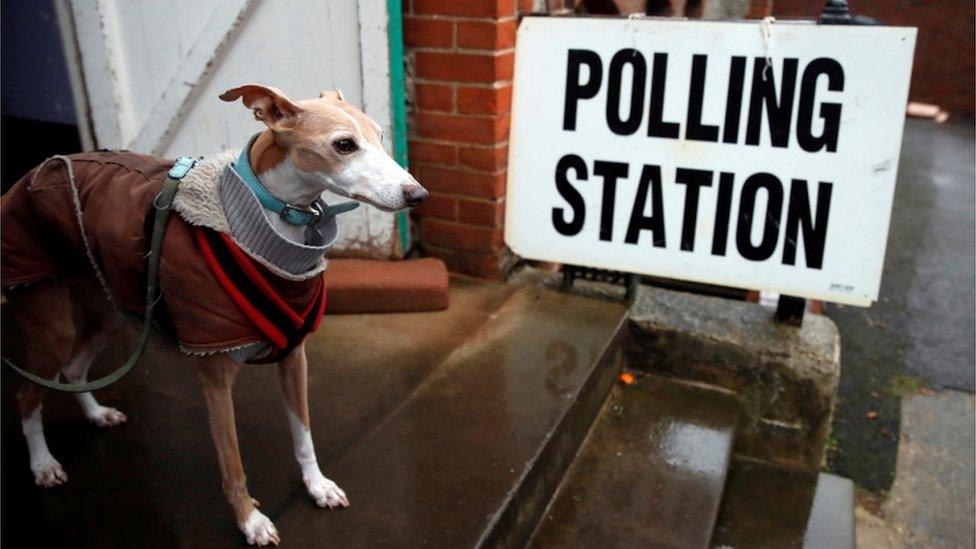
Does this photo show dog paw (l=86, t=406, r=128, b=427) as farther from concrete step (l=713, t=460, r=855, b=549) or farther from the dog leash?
concrete step (l=713, t=460, r=855, b=549)

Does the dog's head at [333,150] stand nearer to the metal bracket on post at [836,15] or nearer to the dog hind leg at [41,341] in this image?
the dog hind leg at [41,341]

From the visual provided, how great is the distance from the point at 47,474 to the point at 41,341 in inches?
16.1

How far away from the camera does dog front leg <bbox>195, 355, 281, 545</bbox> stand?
183 centimetres

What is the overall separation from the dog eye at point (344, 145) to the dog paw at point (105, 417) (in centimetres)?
139

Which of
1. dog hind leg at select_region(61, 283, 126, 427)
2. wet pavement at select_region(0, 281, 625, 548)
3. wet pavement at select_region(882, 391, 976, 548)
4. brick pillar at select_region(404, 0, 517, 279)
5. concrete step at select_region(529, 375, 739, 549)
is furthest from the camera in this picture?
brick pillar at select_region(404, 0, 517, 279)

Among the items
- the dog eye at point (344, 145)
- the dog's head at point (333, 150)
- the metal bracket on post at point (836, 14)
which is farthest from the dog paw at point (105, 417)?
the metal bracket on post at point (836, 14)

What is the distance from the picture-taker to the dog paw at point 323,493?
209 centimetres

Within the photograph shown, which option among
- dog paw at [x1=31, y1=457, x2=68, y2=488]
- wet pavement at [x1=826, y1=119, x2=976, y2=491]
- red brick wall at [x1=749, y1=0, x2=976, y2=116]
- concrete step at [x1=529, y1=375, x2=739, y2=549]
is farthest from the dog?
red brick wall at [x1=749, y1=0, x2=976, y2=116]

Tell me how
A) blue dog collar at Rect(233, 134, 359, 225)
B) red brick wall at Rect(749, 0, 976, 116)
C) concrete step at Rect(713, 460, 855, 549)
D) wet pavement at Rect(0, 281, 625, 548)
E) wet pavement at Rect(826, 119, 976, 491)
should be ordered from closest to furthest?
blue dog collar at Rect(233, 134, 359, 225) < wet pavement at Rect(0, 281, 625, 548) < concrete step at Rect(713, 460, 855, 549) < wet pavement at Rect(826, 119, 976, 491) < red brick wall at Rect(749, 0, 976, 116)

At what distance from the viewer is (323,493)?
6.87 feet

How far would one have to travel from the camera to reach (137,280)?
185 centimetres

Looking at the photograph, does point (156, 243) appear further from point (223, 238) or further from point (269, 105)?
point (269, 105)

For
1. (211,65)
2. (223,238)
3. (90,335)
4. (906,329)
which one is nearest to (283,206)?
(223,238)

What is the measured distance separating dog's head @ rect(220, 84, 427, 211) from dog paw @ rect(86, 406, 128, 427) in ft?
4.21
